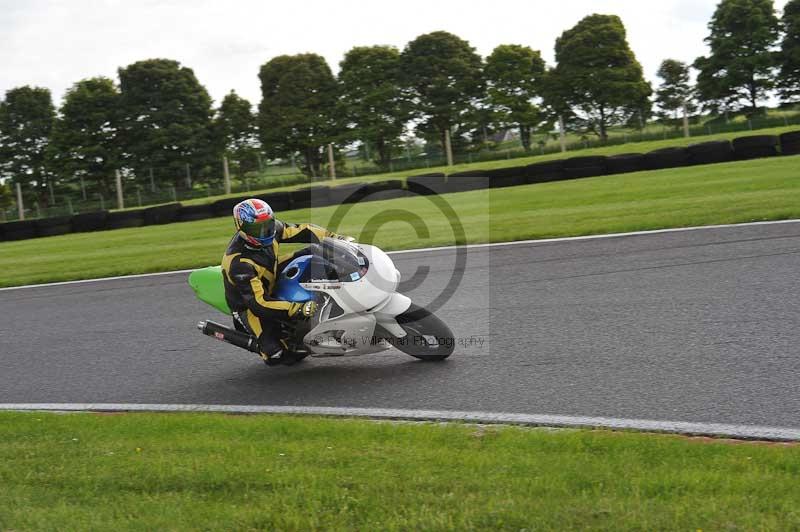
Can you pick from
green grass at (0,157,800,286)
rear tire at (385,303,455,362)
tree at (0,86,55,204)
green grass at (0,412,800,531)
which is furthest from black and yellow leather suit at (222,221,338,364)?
tree at (0,86,55,204)

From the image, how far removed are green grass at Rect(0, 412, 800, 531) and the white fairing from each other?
1.14 m

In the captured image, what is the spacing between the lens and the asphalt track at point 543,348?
570 centimetres

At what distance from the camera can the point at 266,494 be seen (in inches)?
169

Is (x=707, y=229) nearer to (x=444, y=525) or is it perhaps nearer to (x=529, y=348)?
(x=529, y=348)

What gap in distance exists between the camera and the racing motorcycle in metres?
6.48

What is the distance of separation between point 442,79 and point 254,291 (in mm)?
46048

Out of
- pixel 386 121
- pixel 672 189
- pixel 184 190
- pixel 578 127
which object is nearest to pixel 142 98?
pixel 184 190

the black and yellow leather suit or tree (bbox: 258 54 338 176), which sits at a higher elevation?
tree (bbox: 258 54 338 176)

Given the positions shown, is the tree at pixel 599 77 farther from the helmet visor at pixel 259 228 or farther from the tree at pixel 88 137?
the helmet visor at pixel 259 228

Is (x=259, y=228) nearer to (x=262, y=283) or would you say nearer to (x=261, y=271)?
(x=261, y=271)

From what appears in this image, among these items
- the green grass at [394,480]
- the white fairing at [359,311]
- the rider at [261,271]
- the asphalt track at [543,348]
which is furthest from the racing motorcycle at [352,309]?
the green grass at [394,480]

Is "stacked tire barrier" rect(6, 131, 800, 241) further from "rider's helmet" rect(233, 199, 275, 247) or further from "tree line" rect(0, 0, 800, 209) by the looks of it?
"tree line" rect(0, 0, 800, 209)

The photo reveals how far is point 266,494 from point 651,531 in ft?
6.37

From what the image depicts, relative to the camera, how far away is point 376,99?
52.3m
